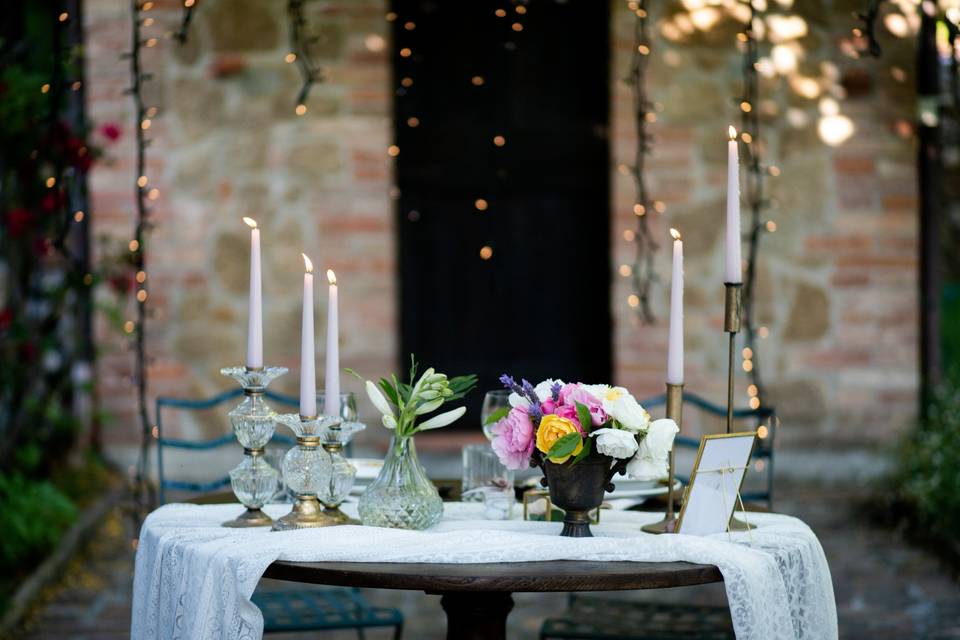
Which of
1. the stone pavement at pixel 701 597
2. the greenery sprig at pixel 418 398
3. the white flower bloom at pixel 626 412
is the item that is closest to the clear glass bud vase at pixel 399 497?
the greenery sprig at pixel 418 398

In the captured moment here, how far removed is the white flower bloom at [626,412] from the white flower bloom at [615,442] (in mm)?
17

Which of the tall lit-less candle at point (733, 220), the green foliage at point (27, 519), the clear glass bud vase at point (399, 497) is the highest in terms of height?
the tall lit-less candle at point (733, 220)

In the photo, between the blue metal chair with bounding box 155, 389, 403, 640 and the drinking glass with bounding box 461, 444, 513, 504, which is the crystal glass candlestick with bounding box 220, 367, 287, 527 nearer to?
the drinking glass with bounding box 461, 444, 513, 504

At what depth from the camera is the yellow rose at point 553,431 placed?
210 cm

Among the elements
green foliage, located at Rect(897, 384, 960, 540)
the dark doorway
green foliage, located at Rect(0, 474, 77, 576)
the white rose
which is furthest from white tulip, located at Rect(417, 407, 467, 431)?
the dark doorway

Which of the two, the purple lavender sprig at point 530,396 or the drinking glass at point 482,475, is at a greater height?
the purple lavender sprig at point 530,396

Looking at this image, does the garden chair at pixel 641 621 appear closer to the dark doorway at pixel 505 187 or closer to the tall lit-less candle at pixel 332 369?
the tall lit-less candle at pixel 332 369

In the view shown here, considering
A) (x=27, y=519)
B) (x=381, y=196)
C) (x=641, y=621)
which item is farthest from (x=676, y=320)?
(x=381, y=196)

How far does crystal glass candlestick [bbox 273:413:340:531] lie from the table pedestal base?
0.28 metres

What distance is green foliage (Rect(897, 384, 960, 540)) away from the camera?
15.2 ft

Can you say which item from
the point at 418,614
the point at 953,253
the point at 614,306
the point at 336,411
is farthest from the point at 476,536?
the point at 953,253

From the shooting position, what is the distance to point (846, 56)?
5520 mm

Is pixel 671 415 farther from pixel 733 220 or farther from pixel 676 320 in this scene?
pixel 733 220

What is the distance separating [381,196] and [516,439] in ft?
11.4
